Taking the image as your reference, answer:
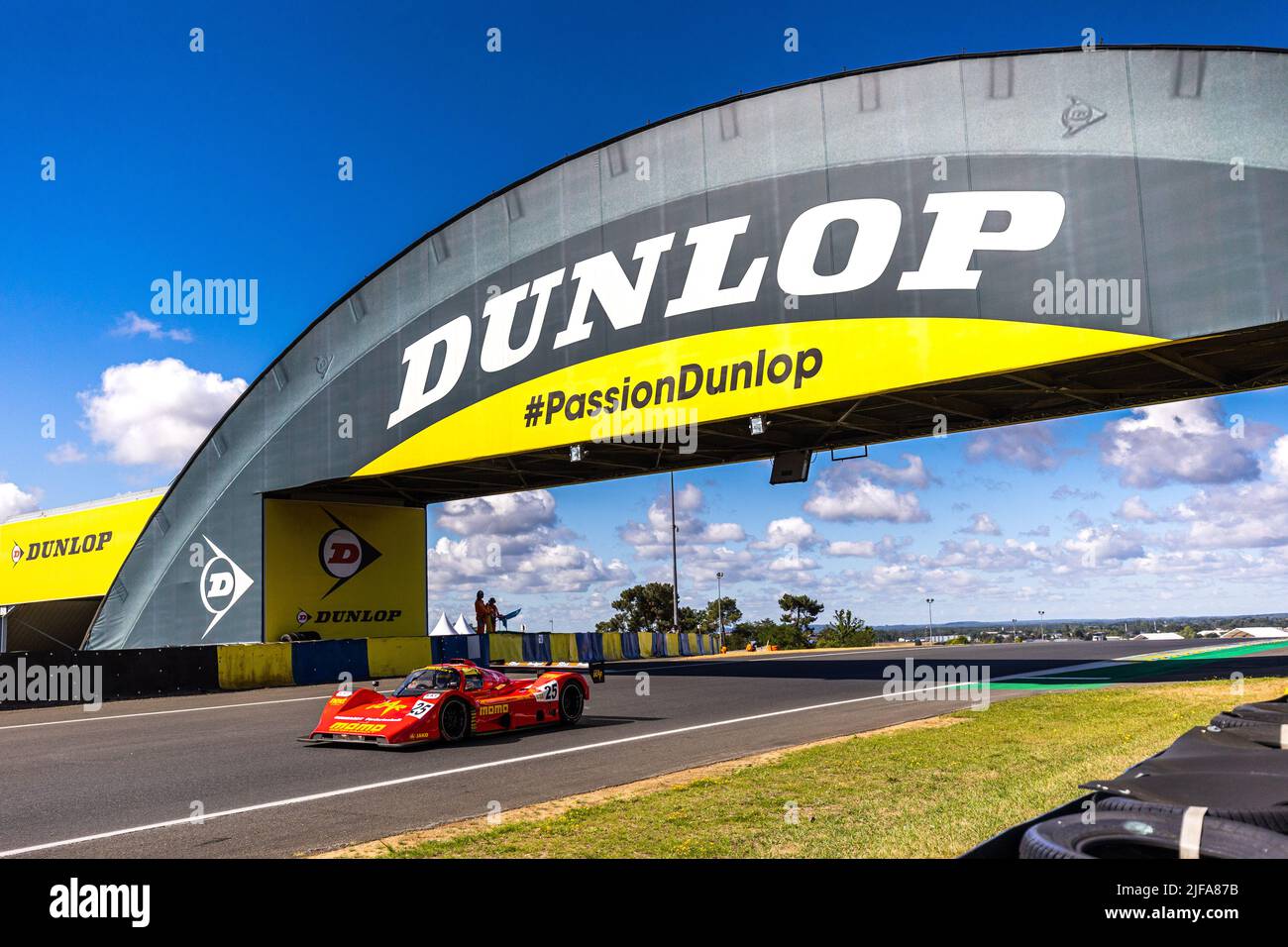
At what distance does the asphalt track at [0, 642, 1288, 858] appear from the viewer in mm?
6812

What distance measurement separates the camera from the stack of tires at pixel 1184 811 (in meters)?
2.67

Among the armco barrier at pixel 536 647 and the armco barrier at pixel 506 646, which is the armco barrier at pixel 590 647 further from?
the armco barrier at pixel 506 646

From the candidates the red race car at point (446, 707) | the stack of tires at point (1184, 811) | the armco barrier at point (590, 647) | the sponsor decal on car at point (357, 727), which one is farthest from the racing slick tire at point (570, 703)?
the armco barrier at point (590, 647)

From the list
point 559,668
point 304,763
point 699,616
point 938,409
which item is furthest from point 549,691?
point 699,616

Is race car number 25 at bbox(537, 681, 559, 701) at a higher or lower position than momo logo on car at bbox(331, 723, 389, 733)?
higher

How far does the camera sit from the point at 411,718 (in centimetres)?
1078

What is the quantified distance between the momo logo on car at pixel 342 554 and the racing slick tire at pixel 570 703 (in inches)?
630

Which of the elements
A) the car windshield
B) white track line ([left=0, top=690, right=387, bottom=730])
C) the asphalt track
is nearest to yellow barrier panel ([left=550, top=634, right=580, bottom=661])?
the asphalt track

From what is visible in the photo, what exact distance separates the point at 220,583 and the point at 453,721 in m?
17.8

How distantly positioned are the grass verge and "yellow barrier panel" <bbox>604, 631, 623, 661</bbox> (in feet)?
76.8

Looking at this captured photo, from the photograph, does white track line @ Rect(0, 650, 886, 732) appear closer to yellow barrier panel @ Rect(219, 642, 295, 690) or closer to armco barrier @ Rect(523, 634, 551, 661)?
yellow barrier panel @ Rect(219, 642, 295, 690)

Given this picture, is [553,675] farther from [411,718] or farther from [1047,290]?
[1047,290]

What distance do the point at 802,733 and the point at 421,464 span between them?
13.3 meters

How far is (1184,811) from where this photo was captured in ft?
9.45
